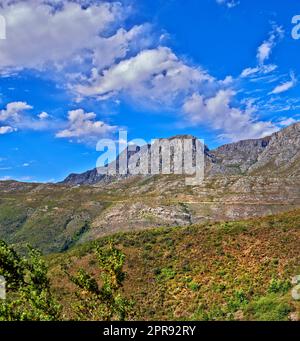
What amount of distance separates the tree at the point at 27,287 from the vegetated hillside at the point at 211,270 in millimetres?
22937

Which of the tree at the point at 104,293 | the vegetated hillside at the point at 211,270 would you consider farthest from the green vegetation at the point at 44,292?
the vegetated hillside at the point at 211,270

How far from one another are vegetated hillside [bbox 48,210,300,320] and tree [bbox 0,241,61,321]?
2294cm

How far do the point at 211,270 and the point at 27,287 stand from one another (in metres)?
48.4

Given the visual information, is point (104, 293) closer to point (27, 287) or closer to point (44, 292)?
point (44, 292)

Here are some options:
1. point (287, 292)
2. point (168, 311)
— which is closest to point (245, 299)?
point (287, 292)

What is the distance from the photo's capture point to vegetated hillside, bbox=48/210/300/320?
52.1 meters

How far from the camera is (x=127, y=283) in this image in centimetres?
6725

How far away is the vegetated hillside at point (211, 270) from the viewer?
52125 mm

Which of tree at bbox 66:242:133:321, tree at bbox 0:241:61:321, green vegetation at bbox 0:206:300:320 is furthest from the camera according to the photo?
tree at bbox 66:242:133:321

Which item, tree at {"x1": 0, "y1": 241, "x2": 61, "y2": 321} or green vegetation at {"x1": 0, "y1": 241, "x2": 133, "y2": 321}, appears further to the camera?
green vegetation at {"x1": 0, "y1": 241, "x2": 133, "y2": 321}

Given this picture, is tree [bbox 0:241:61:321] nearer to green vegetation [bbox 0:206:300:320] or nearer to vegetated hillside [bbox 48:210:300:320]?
green vegetation [bbox 0:206:300:320]

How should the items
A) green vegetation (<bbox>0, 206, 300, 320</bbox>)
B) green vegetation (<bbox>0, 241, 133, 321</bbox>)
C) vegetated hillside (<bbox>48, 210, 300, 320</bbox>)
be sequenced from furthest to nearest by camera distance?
vegetated hillside (<bbox>48, 210, 300, 320</bbox>), green vegetation (<bbox>0, 206, 300, 320</bbox>), green vegetation (<bbox>0, 241, 133, 321</bbox>)

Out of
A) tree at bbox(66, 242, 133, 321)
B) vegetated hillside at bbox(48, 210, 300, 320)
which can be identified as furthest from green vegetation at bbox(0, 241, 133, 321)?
vegetated hillside at bbox(48, 210, 300, 320)
